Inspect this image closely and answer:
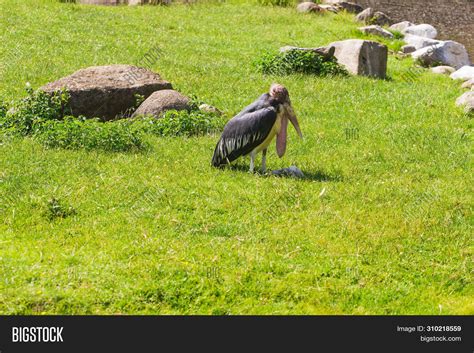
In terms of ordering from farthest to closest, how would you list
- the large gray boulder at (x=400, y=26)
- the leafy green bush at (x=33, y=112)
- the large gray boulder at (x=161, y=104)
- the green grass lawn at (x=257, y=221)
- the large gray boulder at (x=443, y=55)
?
the large gray boulder at (x=400, y=26) < the large gray boulder at (x=443, y=55) < the large gray boulder at (x=161, y=104) < the leafy green bush at (x=33, y=112) < the green grass lawn at (x=257, y=221)

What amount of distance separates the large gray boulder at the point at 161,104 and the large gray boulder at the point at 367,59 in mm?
5996

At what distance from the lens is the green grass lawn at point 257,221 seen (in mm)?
7867

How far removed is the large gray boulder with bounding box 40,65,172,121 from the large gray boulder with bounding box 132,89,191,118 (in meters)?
0.39

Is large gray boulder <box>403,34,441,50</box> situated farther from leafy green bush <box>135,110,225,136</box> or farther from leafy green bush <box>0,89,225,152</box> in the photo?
leafy green bush <box>135,110,225,136</box>

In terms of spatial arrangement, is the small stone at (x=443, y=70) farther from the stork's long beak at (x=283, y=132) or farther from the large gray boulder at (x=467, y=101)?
the stork's long beak at (x=283, y=132)

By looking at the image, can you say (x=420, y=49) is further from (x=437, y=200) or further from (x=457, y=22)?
(x=437, y=200)

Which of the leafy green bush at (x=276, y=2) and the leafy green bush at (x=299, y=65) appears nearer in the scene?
the leafy green bush at (x=299, y=65)

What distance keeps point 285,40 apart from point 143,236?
13928 millimetres

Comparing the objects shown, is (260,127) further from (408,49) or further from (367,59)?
(408,49)

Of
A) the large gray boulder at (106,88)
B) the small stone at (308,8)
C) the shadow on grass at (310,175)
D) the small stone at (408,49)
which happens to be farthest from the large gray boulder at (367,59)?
the small stone at (308,8)

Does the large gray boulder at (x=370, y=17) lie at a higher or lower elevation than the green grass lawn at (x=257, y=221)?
lower

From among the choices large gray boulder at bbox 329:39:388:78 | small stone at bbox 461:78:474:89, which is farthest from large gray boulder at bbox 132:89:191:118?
small stone at bbox 461:78:474:89

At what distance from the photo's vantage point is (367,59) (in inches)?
728

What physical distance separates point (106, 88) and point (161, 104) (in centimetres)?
104
